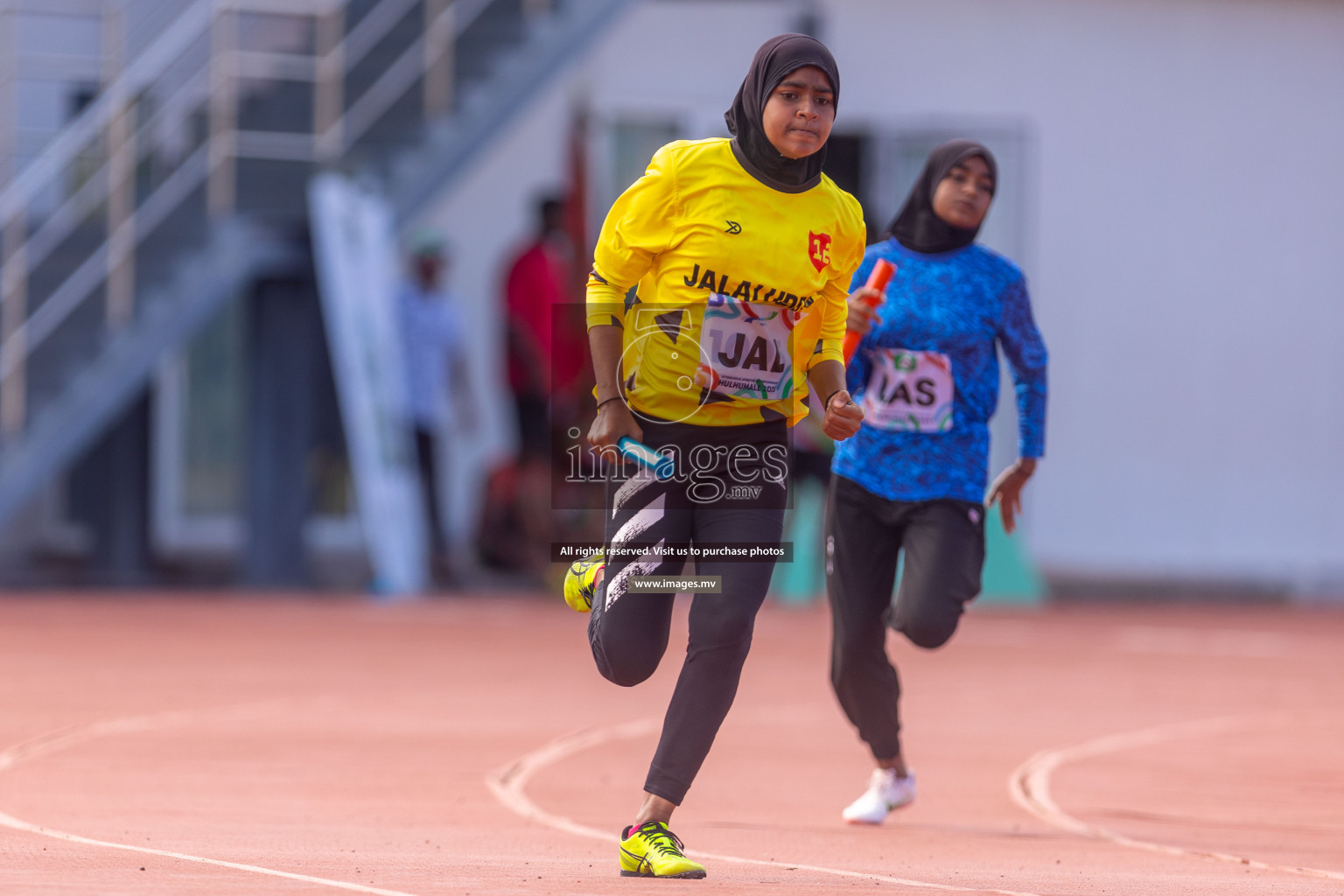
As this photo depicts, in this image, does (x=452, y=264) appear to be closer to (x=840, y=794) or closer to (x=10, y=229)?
(x=10, y=229)

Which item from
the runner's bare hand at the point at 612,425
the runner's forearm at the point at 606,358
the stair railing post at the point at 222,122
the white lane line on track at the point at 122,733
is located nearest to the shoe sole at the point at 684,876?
the white lane line on track at the point at 122,733

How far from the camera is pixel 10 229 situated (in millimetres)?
14320

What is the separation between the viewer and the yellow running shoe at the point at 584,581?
5.37 metres

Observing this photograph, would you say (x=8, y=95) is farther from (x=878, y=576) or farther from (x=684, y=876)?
(x=684, y=876)

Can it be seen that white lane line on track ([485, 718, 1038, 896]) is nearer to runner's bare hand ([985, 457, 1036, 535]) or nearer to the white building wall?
runner's bare hand ([985, 457, 1036, 535])

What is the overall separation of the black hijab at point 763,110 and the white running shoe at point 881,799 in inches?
83.9

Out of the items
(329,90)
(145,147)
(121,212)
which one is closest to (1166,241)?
(329,90)

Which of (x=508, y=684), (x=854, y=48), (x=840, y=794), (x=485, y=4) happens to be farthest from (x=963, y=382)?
(x=854, y=48)

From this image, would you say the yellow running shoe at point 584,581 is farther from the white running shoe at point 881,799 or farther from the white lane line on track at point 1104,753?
the white lane line on track at point 1104,753

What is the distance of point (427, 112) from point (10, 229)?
327 cm

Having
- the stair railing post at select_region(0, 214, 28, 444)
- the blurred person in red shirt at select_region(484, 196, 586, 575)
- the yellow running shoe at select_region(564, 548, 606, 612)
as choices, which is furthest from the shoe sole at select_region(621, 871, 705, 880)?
the stair railing post at select_region(0, 214, 28, 444)

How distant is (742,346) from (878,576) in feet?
5.10

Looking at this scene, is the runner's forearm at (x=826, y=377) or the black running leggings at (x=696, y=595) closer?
the black running leggings at (x=696, y=595)

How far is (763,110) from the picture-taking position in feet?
16.8
